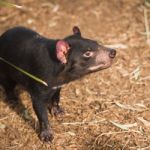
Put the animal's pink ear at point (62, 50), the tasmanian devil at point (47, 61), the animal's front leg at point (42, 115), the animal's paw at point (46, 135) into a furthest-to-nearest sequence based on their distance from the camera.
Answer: the animal's paw at point (46, 135)
the animal's front leg at point (42, 115)
the tasmanian devil at point (47, 61)
the animal's pink ear at point (62, 50)

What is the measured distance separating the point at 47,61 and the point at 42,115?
1.63 feet

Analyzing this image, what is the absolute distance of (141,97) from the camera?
4586 millimetres

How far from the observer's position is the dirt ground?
412 cm

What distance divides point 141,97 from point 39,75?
1.23 meters

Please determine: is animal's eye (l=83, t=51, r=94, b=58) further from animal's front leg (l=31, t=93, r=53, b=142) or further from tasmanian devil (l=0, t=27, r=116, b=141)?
animal's front leg (l=31, t=93, r=53, b=142)

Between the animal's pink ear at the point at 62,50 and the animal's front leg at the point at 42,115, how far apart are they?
1.52 ft

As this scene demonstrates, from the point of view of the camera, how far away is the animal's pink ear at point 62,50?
355 cm

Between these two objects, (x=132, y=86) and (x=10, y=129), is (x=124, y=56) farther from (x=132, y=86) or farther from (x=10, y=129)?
(x=10, y=129)

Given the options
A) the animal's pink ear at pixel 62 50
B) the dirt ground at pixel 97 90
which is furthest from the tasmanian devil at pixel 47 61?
the dirt ground at pixel 97 90

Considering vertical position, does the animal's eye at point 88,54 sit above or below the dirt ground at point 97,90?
above

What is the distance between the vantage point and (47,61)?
3.79 meters

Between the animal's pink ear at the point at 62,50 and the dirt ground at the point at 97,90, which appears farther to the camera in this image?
the dirt ground at the point at 97,90

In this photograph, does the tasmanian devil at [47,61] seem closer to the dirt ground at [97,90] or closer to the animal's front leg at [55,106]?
the animal's front leg at [55,106]

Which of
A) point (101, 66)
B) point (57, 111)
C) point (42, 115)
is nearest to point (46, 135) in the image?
point (42, 115)
